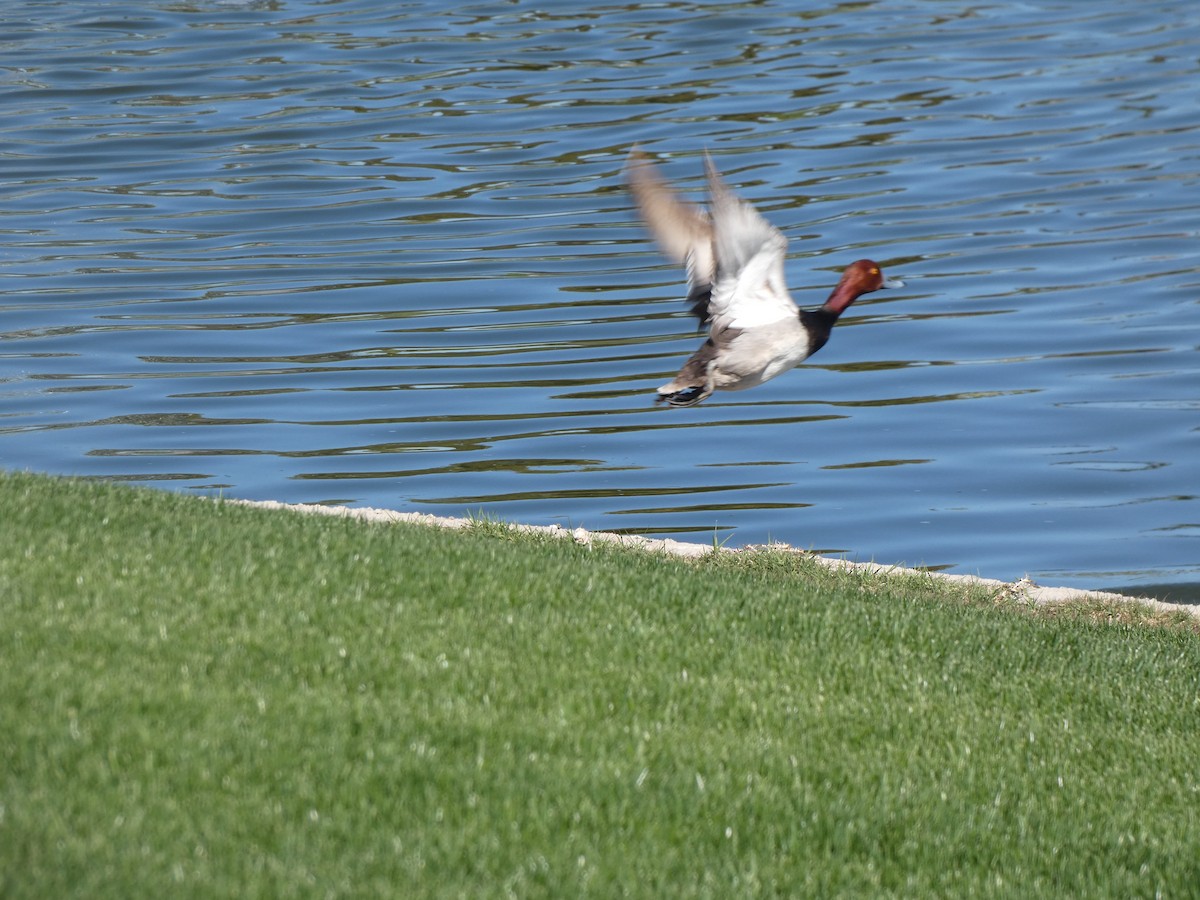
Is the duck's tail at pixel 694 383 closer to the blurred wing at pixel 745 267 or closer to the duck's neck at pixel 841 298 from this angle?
the blurred wing at pixel 745 267

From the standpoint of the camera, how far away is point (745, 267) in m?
9.00

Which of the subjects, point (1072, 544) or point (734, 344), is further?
point (1072, 544)

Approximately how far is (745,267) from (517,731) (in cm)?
312

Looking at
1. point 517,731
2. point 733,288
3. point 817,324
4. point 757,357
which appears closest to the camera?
point 517,731

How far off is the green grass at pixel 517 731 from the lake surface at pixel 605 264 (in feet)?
14.2

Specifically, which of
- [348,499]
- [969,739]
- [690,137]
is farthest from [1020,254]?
[969,739]

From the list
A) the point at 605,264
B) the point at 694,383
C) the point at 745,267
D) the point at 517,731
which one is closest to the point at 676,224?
the point at 745,267

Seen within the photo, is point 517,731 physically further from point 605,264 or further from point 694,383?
point 605,264

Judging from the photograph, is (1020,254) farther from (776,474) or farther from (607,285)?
(776,474)

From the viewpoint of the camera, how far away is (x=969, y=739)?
24.8 feet

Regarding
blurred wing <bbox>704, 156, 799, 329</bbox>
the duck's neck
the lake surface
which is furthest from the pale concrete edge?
the duck's neck

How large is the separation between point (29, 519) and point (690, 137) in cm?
2202

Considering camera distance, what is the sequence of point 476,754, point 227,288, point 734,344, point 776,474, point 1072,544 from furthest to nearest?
1. point 227,288
2. point 776,474
3. point 1072,544
4. point 734,344
5. point 476,754

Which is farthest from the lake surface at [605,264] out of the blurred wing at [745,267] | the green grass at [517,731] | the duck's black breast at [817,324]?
the green grass at [517,731]
